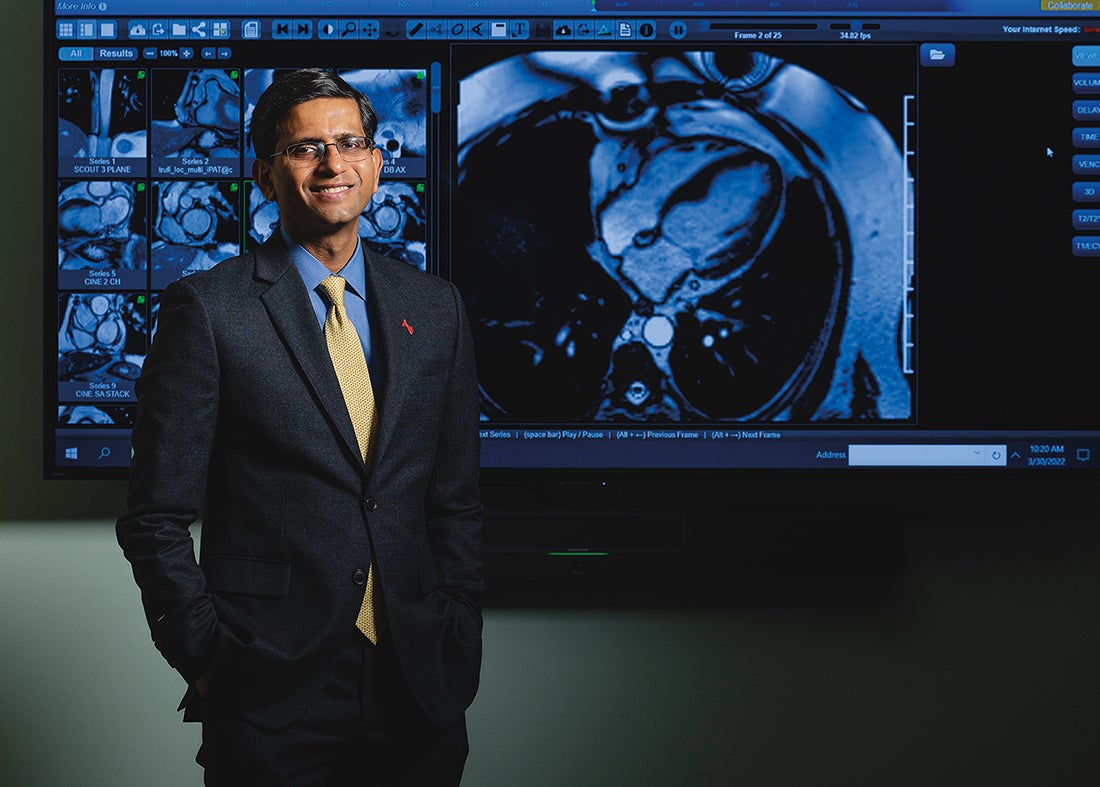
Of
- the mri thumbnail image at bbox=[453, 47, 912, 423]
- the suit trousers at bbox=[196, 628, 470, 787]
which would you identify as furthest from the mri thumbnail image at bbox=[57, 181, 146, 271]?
the suit trousers at bbox=[196, 628, 470, 787]

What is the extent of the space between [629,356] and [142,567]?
1197 mm

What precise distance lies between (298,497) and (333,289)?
343 millimetres

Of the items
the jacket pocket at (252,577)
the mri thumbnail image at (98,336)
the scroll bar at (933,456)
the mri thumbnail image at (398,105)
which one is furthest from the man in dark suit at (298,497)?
the scroll bar at (933,456)

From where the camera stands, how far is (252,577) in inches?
65.4

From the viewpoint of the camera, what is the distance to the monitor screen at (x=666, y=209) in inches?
95.7

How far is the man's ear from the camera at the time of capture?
174 cm

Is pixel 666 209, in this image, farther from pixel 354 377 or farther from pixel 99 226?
pixel 99 226

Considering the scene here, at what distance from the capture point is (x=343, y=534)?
66.1 inches

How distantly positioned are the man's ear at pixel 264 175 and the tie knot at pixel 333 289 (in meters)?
0.16

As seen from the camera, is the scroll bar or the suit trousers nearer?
the suit trousers

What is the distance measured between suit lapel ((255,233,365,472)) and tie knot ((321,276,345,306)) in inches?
1.8

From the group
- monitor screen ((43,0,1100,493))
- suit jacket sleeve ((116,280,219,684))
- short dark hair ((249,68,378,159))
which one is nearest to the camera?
suit jacket sleeve ((116,280,219,684))

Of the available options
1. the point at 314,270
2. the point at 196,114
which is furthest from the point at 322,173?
the point at 196,114

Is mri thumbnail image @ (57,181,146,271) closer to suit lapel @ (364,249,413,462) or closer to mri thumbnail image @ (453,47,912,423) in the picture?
mri thumbnail image @ (453,47,912,423)
